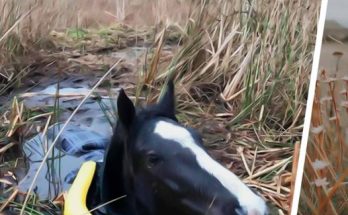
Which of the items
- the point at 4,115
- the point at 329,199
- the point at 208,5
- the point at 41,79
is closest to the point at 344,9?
the point at 208,5

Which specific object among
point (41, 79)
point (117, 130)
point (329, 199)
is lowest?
point (329, 199)

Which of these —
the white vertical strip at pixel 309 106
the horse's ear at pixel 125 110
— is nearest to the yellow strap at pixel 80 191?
the horse's ear at pixel 125 110

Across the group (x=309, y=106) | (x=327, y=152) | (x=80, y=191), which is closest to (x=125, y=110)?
(x=80, y=191)

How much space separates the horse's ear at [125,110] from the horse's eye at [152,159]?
95mm

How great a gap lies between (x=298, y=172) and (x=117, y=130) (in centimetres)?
51

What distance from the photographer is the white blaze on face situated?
5.29ft

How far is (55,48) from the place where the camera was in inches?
69.8

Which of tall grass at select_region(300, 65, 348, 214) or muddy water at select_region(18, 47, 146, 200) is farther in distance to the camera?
tall grass at select_region(300, 65, 348, 214)

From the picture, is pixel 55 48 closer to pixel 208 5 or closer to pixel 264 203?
pixel 208 5

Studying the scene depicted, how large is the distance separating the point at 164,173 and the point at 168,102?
198 mm

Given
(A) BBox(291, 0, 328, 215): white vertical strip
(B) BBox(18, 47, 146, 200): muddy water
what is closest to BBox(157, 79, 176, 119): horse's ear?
(B) BBox(18, 47, 146, 200): muddy water

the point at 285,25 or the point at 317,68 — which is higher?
the point at 285,25

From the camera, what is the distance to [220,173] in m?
1.63

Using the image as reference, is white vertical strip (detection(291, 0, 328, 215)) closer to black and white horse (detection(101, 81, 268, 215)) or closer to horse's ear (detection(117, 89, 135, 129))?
black and white horse (detection(101, 81, 268, 215))
